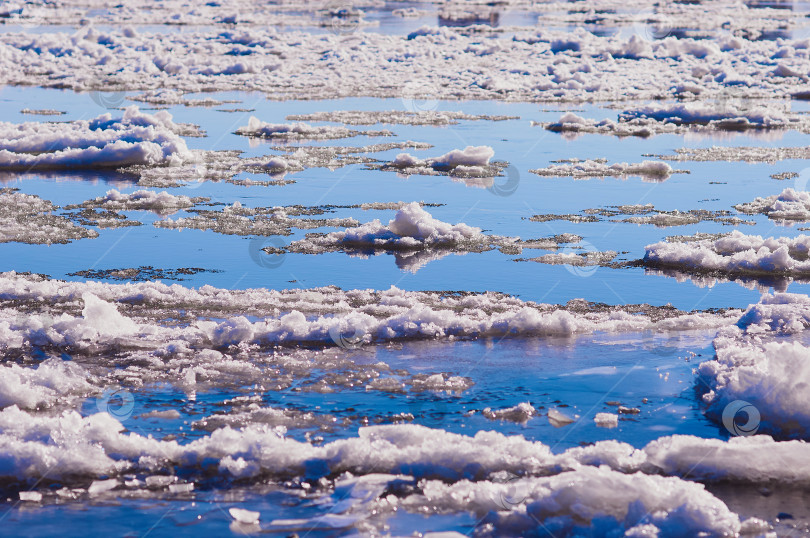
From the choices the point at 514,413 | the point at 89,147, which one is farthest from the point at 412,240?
the point at 89,147

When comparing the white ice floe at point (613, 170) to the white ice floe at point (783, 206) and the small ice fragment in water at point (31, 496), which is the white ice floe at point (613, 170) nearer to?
the white ice floe at point (783, 206)

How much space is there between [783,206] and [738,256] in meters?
2.78

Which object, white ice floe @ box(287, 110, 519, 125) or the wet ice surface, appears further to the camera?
white ice floe @ box(287, 110, 519, 125)

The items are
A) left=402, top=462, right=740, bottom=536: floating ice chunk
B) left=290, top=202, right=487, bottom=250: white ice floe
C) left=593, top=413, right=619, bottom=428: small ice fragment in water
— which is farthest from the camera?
left=290, top=202, right=487, bottom=250: white ice floe

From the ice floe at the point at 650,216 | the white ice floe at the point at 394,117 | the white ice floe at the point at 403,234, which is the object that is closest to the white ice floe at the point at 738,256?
the ice floe at the point at 650,216

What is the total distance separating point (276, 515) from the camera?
4.39 m

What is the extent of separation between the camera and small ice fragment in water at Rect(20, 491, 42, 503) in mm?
4594

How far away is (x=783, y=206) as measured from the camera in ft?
37.7

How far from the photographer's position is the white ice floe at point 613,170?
14084 mm

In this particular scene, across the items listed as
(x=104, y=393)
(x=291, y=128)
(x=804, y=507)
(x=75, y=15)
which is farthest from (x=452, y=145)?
(x=75, y=15)

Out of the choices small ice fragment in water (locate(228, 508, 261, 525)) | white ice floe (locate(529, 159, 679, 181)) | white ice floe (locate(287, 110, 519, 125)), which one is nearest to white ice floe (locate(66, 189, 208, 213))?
white ice floe (locate(529, 159, 679, 181))

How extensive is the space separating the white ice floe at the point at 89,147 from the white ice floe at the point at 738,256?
7.76 metres

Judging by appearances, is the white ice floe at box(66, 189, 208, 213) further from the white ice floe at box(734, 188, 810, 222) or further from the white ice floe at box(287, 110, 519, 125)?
the white ice floe at box(287, 110, 519, 125)

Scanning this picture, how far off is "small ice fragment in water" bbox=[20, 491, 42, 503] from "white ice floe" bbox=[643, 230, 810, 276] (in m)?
5.96
